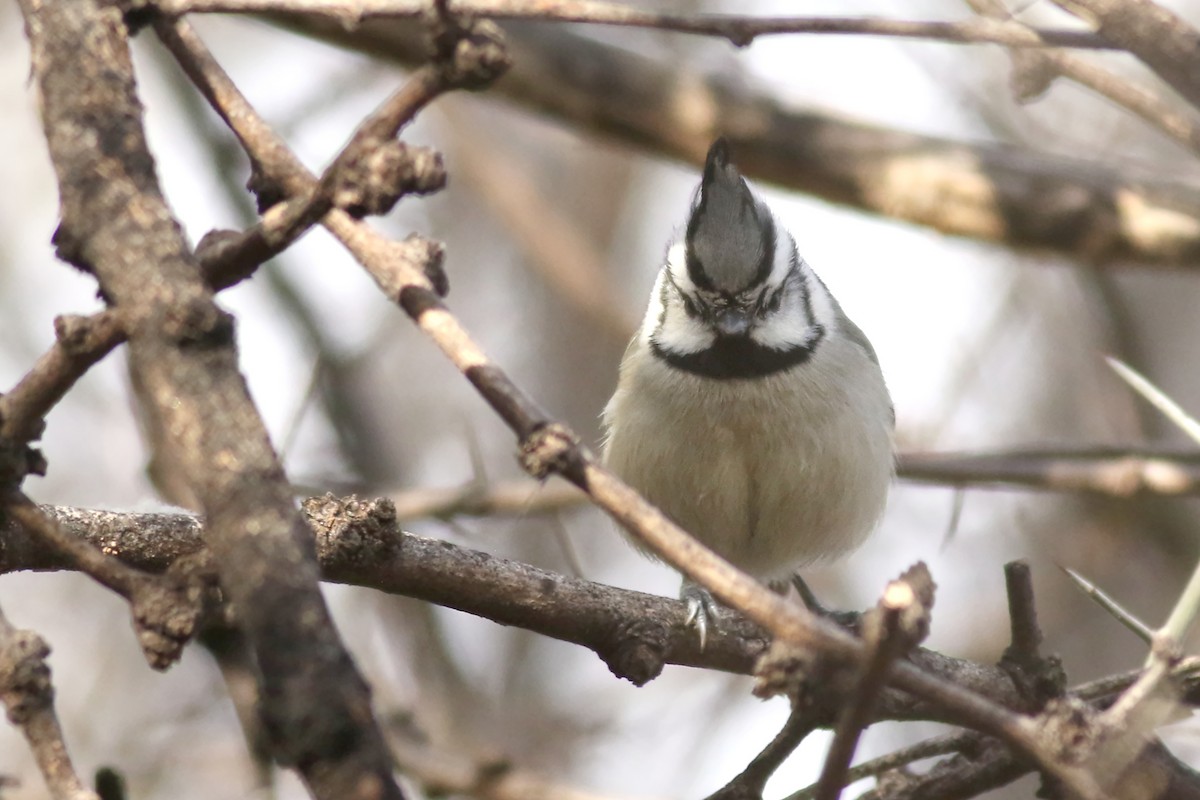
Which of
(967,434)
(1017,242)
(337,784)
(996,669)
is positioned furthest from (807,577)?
(337,784)

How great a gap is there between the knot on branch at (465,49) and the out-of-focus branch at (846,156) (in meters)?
3.32

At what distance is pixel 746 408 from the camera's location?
13.1 ft

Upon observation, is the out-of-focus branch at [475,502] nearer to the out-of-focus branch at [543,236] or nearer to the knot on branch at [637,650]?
the out-of-focus branch at [543,236]

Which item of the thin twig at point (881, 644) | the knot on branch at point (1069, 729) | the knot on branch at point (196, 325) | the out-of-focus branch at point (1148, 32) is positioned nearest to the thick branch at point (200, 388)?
the knot on branch at point (196, 325)

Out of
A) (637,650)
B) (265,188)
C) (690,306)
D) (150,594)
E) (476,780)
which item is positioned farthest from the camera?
(690,306)

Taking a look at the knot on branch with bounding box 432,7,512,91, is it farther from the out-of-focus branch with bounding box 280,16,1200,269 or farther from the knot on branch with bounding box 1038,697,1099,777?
the out-of-focus branch with bounding box 280,16,1200,269

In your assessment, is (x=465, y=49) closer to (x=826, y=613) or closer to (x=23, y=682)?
(x=23, y=682)

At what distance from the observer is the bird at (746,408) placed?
397 centimetres

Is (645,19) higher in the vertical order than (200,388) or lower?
higher

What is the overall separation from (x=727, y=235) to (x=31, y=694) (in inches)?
112

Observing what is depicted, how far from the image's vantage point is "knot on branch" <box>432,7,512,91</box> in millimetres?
1438

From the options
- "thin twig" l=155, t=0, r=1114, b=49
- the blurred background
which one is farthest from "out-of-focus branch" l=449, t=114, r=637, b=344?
"thin twig" l=155, t=0, r=1114, b=49

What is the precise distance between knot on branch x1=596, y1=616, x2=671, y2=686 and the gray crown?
67.2 inches

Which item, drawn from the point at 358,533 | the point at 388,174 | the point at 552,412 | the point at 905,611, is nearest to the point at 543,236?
the point at 552,412
